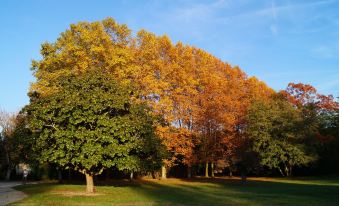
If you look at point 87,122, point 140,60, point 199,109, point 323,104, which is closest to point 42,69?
point 140,60

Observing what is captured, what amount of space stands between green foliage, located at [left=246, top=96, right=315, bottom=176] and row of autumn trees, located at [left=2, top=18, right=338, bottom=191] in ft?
0.44

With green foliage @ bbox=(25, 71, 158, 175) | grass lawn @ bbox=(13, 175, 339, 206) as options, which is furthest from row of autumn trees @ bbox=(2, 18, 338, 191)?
grass lawn @ bbox=(13, 175, 339, 206)

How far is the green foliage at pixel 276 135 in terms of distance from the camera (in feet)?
163

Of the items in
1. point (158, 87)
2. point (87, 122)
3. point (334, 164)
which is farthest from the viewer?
point (334, 164)

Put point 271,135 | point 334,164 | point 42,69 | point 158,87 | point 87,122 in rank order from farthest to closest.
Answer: point 334,164
point 271,135
point 158,87
point 42,69
point 87,122

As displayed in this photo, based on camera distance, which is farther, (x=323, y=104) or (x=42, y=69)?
(x=323, y=104)

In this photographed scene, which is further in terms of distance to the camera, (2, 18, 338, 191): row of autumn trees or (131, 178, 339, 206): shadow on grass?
(2, 18, 338, 191): row of autumn trees

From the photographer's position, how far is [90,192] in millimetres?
24672

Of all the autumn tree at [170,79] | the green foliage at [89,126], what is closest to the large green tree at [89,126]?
the green foliage at [89,126]

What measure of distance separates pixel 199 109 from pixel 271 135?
12.0 meters

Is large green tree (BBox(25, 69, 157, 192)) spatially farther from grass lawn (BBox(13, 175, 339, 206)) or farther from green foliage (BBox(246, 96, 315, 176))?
green foliage (BBox(246, 96, 315, 176))

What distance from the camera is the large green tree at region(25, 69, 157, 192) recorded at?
76.4 ft

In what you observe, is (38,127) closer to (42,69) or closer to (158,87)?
(42,69)

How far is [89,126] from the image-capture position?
2425cm
